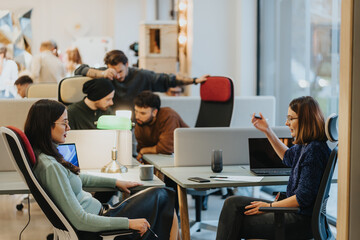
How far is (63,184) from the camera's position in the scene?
2652 millimetres

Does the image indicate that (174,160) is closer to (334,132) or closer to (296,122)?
(296,122)

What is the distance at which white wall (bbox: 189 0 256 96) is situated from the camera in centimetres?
748

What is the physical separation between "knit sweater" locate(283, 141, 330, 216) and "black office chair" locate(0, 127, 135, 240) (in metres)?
0.86

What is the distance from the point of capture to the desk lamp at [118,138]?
3826 millimetres

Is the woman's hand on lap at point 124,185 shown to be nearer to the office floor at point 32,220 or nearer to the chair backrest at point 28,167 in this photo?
the chair backrest at point 28,167

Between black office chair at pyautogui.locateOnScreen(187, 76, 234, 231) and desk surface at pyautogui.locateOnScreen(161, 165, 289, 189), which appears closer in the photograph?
desk surface at pyautogui.locateOnScreen(161, 165, 289, 189)

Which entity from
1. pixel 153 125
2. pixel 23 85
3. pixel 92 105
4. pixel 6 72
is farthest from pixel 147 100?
pixel 6 72

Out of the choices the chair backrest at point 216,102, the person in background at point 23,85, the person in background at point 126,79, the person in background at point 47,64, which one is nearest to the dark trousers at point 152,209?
the chair backrest at point 216,102

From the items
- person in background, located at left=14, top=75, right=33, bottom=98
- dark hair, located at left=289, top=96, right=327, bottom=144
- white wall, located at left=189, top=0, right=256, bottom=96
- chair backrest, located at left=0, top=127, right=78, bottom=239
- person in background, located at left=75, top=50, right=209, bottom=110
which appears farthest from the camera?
white wall, located at left=189, top=0, right=256, bottom=96

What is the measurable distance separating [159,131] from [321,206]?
2.09 m

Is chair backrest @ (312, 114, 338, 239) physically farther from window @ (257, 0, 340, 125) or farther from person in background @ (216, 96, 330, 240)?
window @ (257, 0, 340, 125)

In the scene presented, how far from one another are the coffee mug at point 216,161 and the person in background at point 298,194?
0.64 meters

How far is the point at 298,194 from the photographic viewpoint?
9.55 ft

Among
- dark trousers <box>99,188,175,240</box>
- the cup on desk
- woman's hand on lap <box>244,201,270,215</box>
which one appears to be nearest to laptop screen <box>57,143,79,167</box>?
the cup on desk
